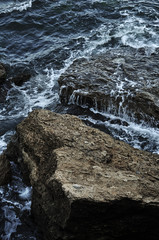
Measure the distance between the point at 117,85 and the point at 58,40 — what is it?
5.49 m

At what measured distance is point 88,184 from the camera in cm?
468

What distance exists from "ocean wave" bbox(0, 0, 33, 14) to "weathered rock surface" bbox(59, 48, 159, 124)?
23.4 feet

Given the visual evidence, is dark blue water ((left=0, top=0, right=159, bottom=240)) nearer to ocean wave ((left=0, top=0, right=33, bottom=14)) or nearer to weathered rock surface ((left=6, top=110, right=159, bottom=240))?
ocean wave ((left=0, top=0, right=33, bottom=14))

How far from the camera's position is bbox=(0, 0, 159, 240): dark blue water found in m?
9.01

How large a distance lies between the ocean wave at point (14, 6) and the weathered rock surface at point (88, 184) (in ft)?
36.8

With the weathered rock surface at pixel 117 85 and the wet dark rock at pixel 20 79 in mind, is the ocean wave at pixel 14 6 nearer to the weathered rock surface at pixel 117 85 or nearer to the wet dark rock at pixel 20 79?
the wet dark rock at pixel 20 79

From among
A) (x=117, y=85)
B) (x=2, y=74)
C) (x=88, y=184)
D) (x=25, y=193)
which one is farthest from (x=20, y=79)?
(x=88, y=184)

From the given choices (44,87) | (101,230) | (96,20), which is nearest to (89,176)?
(101,230)

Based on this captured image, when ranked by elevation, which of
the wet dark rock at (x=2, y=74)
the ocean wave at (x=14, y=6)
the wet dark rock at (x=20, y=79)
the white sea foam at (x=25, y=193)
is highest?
the ocean wave at (x=14, y=6)

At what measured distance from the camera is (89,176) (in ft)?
16.0

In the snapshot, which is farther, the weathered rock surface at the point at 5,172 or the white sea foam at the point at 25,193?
the weathered rock surface at the point at 5,172

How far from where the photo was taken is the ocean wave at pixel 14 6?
51.4ft

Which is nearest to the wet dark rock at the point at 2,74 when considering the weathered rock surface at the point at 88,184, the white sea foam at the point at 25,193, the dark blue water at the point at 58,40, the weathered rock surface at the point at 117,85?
the dark blue water at the point at 58,40

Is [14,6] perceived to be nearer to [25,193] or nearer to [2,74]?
[2,74]
